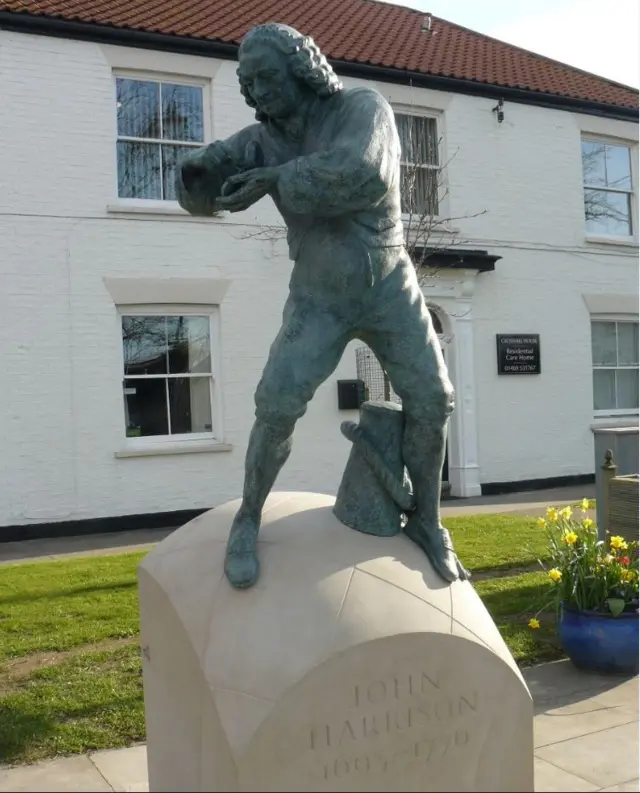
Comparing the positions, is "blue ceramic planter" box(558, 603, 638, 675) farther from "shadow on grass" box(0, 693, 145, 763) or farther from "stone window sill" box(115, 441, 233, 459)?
"stone window sill" box(115, 441, 233, 459)

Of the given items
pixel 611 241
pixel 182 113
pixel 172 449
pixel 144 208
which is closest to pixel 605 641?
pixel 172 449

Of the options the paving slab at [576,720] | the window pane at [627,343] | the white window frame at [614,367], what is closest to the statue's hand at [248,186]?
the paving slab at [576,720]

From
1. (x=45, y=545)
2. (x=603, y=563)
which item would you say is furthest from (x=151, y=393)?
(x=603, y=563)

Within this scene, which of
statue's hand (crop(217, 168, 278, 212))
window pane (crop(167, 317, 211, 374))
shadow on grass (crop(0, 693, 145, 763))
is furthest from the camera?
window pane (crop(167, 317, 211, 374))

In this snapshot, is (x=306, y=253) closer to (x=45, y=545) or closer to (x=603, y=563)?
(x=603, y=563)

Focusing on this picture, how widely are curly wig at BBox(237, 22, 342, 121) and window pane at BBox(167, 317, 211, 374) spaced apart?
7610mm

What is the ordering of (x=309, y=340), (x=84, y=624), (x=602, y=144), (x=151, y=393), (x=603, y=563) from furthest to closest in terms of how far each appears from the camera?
(x=602, y=144) < (x=151, y=393) < (x=84, y=624) < (x=603, y=563) < (x=309, y=340)

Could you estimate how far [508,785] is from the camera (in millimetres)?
2816

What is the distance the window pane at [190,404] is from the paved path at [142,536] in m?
1.38

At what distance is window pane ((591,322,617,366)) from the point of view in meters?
13.7

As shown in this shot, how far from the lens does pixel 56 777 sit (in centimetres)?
351

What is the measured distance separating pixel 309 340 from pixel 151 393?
779cm

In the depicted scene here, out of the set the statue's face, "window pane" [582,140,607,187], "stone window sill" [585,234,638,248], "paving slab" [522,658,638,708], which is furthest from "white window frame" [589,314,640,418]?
the statue's face

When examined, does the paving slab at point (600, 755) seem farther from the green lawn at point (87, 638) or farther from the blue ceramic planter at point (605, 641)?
the green lawn at point (87, 638)
